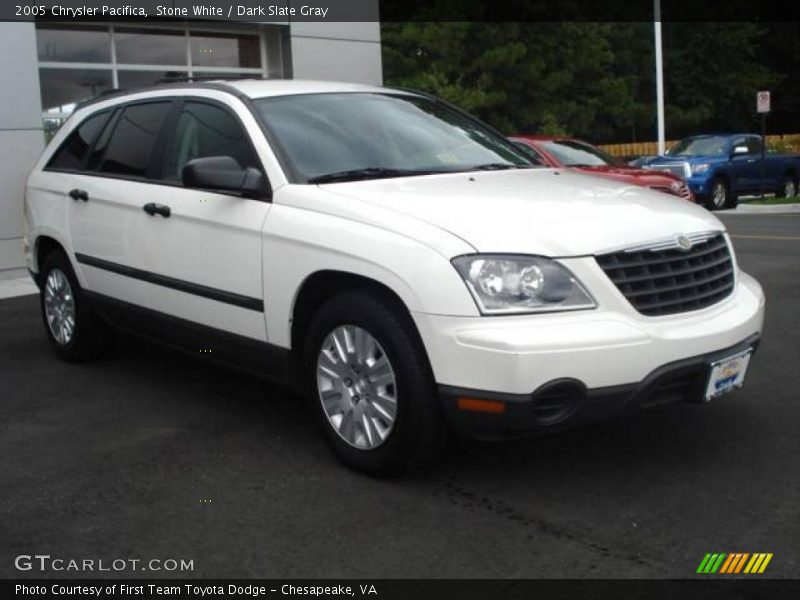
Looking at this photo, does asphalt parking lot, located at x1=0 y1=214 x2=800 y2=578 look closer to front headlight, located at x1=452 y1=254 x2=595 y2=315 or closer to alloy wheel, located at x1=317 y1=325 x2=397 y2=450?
alloy wheel, located at x1=317 y1=325 x2=397 y2=450

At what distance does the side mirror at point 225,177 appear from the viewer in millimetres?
4645


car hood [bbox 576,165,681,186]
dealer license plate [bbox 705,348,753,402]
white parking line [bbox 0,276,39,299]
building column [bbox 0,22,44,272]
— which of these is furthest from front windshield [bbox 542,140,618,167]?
dealer license plate [bbox 705,348,753,402]

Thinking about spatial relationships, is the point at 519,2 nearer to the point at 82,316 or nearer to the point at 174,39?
the point at 174,39

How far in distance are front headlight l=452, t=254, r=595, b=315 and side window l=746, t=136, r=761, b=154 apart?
61.0ft

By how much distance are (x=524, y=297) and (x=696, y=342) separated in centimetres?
76

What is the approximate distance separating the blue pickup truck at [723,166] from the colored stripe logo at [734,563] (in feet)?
52.1

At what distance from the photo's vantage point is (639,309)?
13.0 feet

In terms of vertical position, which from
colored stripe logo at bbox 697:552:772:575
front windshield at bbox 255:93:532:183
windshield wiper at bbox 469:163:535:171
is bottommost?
colored stripe logo at bbox 697:552:772:575

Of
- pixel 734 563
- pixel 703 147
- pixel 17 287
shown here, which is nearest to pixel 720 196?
pixel 703 147

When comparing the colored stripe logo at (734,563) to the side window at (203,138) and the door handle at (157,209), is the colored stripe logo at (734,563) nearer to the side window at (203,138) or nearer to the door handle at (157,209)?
the side window at (203,138)

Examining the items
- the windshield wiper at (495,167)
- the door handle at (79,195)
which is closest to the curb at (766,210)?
the windshield wiper at (495,167)

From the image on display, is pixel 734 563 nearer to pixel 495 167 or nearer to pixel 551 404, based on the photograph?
pixel 551 404

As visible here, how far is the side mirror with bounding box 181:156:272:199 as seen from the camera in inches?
183
